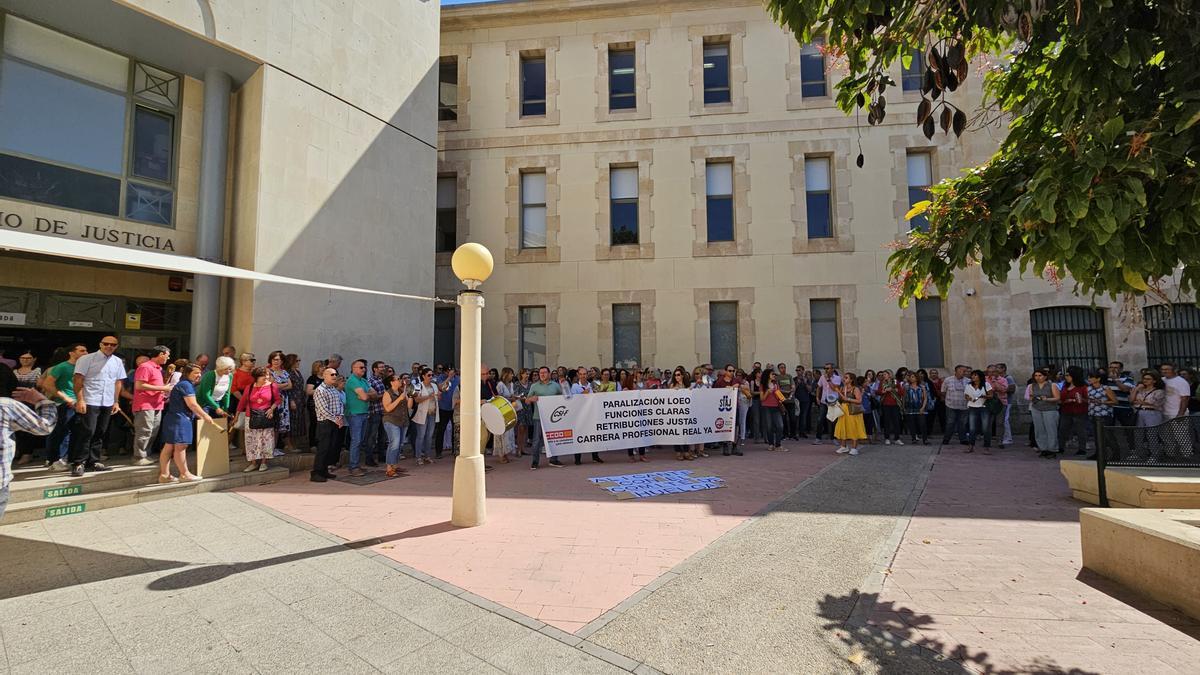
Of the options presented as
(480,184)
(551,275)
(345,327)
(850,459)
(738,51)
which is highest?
(738,51)

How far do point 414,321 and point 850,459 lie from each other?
1100 centimetres

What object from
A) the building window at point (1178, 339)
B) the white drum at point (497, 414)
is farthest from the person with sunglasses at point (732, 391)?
the building window at point (1178, 339)

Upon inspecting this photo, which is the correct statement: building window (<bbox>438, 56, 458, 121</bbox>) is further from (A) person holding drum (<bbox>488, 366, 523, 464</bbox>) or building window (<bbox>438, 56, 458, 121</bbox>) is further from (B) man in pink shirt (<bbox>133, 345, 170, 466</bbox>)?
(B) man in pink shirt (<bbox>133, 345, 170, 466</bbox>)

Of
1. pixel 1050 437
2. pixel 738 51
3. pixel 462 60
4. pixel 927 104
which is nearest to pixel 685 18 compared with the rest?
pixel 738 51

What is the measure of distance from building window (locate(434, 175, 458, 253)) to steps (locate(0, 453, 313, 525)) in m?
10.9

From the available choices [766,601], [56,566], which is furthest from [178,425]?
[766,601]

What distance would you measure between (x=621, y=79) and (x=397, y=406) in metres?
13.6

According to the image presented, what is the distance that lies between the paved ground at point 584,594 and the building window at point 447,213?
1221cm

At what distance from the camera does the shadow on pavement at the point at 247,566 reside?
4.43 metres

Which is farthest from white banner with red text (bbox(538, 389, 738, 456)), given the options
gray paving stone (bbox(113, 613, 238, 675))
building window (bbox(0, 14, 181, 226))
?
building window (bbox(0, 14, 181, 226))

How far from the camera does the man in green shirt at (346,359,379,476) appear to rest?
28.8 ft

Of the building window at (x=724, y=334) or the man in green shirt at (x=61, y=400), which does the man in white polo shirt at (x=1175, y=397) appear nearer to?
the building window at (x=724, y=334)

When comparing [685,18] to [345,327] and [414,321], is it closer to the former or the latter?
[414,321]

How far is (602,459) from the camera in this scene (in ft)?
35.0
